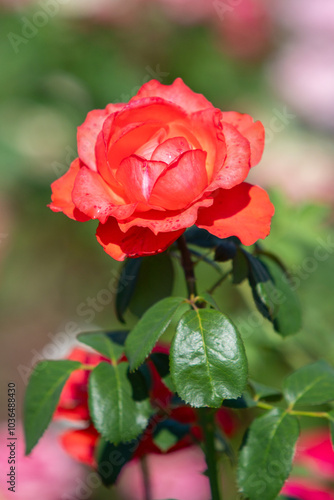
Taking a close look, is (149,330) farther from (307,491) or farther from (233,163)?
(307,491)

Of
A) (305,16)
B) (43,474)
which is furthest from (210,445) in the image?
(305,16)

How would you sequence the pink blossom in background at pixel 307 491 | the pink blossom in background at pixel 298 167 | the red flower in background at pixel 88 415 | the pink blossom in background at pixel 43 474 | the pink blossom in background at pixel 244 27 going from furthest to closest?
the pink blossom in background at pixel 244 27
the pink blossom in background at pixel 298 167
the pink blossom in background at pixel 43 474
the pink blossom in background at pixel 307 491
the red flower in background at pixel 88 415

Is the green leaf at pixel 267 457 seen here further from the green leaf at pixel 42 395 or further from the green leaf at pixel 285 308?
the green leaf at pixel 42 395

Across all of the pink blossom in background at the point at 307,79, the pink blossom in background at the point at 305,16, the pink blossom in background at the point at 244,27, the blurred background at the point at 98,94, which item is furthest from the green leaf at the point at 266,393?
the pink blossom in background at the point at 305,16

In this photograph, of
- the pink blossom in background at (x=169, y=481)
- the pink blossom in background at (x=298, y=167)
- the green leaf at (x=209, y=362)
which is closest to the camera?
→ the green leaf at (x=209, y=362)

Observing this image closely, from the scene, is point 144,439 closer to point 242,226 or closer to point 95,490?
point 242,226

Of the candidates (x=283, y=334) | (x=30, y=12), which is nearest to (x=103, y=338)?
(x=283, y=334)

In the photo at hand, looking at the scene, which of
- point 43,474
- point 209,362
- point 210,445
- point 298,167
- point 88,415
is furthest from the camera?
point 298,167
